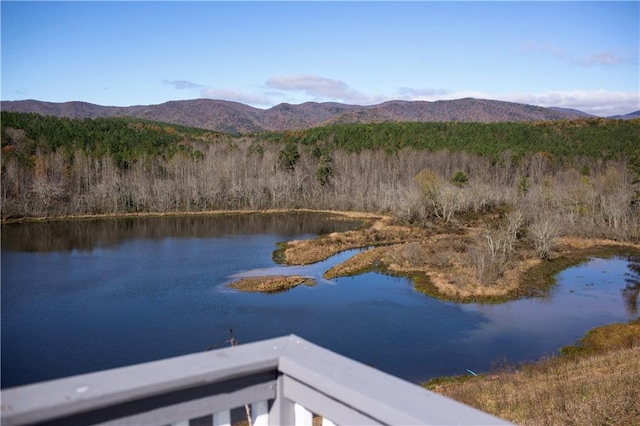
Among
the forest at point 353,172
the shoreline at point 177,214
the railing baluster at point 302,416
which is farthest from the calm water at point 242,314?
the railing baluster at point 302,416

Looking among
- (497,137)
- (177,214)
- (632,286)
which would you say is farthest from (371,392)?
(497,137)

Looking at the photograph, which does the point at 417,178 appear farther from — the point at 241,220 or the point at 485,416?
the point at 485,416

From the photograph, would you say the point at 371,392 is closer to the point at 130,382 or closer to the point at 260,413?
the point at 260,413

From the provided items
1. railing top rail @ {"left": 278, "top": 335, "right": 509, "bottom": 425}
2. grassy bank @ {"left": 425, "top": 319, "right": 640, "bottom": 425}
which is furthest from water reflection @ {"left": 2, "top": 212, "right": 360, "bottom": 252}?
railing top rail @ {"left": 278, "top": 335, "right": 509, "bottom": 425}

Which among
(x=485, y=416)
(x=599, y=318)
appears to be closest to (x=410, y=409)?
(x=485, y=416)

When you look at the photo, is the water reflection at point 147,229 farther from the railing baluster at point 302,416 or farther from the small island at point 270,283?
the railing baluster at point 302,416
